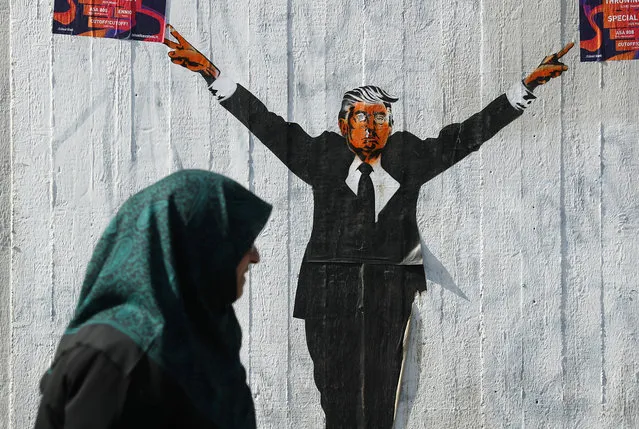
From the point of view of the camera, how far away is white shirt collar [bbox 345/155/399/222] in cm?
343

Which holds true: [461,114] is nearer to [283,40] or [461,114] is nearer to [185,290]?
[283,40]

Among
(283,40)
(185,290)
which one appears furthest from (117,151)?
(185,290)

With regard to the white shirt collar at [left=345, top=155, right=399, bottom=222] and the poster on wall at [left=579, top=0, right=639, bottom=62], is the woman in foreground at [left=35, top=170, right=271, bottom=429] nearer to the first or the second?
the white shirt collar at [left=345, top=155, right=399, bottom=222]

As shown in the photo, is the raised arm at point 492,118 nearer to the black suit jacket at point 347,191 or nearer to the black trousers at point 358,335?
the black suit jacket at point 347,191

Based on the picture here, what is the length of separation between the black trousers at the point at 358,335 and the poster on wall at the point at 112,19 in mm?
1170

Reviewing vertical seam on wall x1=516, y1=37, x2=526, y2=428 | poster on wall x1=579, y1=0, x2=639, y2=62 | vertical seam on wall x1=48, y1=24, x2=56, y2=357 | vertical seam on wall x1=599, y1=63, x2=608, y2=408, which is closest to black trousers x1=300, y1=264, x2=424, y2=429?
vertical seam on wall x1=516, y1=37, x2=526, y2=428

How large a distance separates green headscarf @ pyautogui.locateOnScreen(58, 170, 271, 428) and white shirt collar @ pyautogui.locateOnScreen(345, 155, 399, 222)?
5.68ft

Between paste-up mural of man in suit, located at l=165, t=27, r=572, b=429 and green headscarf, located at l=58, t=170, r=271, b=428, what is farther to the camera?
paste-up mural of man in suit, located at l=165, t=27, r=572, b=429

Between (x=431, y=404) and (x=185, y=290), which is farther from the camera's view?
(x=431, y=404)

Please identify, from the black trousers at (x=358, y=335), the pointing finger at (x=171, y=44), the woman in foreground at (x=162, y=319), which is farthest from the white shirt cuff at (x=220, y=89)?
the woman in foreground at (x=162, y=319)

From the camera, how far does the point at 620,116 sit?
339 centimetres

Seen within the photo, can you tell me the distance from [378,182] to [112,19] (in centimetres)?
126

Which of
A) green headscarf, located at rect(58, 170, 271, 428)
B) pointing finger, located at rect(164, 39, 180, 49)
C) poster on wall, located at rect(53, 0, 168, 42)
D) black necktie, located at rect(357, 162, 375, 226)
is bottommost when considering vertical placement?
green headscarf, located at rect(58, 170, 271, 428)

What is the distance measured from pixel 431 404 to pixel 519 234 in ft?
2.53
